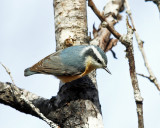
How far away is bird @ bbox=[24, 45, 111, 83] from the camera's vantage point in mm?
3586

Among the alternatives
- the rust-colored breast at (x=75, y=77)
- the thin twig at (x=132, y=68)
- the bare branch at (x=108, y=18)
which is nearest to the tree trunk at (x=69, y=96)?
the rust-colored breast at (x=75, y=77)

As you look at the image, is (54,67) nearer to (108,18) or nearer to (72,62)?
(72,62)

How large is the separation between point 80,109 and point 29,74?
1.33 meters

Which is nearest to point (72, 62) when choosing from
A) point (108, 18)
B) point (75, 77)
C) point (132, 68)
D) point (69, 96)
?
point (75, 77)

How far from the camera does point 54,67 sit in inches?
151

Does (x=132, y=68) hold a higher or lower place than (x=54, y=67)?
lower

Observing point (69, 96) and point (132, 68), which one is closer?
point (132, 68)

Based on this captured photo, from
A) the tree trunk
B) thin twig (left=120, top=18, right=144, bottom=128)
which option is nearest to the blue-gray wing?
the tree trunk

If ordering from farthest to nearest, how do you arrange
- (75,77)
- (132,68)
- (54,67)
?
(54,67), (75,77), (132,68)

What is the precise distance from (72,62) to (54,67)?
27 cm

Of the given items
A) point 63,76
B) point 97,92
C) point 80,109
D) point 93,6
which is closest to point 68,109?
point 80,109

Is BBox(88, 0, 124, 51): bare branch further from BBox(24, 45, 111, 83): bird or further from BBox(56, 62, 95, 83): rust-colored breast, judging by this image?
BBox(56, 62, 95, 83): rust-colored breast

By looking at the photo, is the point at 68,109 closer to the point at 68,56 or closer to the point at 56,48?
the point at 68,56

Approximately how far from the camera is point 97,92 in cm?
328
